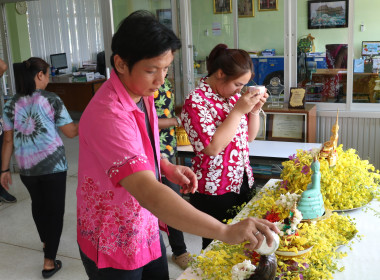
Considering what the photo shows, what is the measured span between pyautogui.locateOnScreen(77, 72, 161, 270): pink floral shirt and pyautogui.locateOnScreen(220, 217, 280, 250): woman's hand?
0.97ft

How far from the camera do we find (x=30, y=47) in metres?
9.35

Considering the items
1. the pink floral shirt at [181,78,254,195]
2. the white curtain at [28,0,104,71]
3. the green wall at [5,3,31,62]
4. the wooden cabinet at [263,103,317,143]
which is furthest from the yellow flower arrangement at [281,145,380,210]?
the white curtain at [28,0,104,71]

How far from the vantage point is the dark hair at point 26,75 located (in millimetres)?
2871

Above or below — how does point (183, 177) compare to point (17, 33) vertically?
below

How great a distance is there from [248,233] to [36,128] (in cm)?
214

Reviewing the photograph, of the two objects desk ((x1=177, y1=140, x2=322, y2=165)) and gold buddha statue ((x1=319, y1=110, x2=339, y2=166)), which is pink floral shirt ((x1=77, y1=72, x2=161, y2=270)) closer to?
gold buddha statue ((x1=319, y1=110, x2=339, y2=166))

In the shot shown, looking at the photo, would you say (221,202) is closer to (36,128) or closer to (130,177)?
(130,177)

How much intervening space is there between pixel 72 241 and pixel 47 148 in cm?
109

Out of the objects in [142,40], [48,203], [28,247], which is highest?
[142,40]

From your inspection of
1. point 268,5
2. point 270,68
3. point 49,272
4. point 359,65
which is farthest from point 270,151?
point 49,272

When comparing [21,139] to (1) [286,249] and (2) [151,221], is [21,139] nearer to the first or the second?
(2) [151,221]

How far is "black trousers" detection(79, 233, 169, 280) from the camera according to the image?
4.93ft

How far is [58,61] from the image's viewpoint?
378 inches

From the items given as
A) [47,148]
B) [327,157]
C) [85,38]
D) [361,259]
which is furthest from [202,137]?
[85,38]
